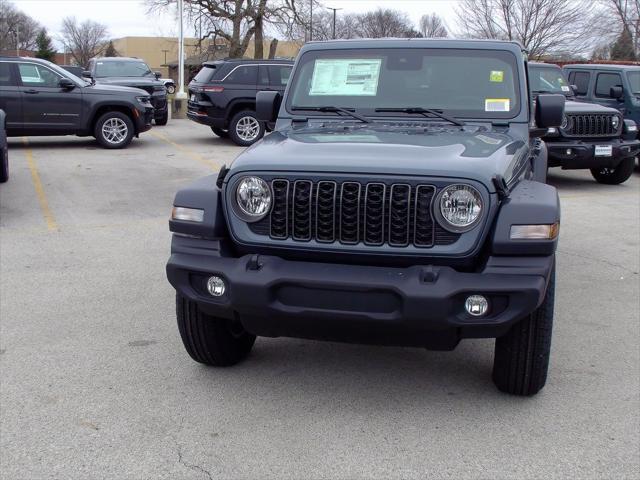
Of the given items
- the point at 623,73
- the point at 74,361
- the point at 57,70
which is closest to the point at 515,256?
the point at 74,361

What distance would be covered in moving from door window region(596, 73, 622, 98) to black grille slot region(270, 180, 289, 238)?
11.4 meters

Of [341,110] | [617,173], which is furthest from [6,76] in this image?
[341,110]

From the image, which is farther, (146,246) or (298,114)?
(146,246)

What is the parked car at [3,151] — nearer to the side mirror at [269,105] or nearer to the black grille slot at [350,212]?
the side mirror at [269,105]

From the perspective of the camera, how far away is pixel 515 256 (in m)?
3.61

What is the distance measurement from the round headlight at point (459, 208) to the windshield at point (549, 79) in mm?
9965

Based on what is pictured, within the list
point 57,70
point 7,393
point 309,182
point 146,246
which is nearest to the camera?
point 309,182

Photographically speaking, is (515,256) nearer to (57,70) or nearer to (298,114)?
(298,114)

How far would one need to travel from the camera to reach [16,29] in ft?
272

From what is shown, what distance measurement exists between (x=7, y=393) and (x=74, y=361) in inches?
21.1

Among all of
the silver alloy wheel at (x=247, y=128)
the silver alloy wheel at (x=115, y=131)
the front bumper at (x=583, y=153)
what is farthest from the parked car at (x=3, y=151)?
the front bumper at (x=583, y=153)

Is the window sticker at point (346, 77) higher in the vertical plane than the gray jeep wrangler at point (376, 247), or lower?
higher

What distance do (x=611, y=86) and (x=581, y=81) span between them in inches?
23.1

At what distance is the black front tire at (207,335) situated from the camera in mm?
4316
